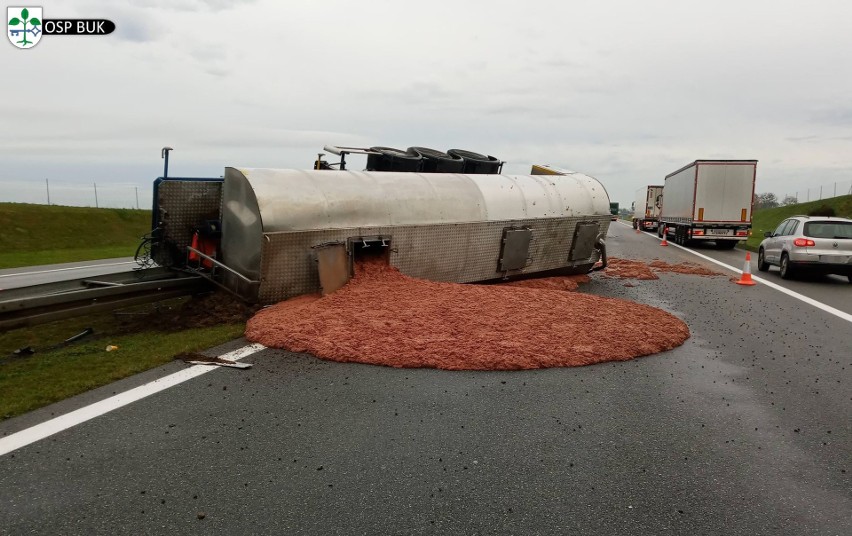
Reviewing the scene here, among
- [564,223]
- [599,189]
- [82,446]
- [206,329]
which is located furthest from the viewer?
[599,189]

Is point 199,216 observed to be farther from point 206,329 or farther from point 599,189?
point 599,189

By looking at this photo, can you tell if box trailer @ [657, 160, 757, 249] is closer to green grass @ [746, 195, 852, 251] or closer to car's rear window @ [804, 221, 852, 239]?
car's rear window @ [804, 221, 852, 239]

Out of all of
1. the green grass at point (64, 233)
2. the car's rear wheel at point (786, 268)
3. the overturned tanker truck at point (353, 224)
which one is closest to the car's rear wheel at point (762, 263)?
the car's rear wheel at point (786, 268)

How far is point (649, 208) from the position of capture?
1774 inches

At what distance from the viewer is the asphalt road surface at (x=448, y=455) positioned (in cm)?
311

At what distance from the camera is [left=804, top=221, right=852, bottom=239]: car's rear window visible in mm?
13688

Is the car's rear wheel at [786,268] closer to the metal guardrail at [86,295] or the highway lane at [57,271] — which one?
the metal guardrail at [86,295]

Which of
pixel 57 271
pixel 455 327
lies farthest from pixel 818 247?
pixel 57 271

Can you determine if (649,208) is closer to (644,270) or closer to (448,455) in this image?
(644,270)

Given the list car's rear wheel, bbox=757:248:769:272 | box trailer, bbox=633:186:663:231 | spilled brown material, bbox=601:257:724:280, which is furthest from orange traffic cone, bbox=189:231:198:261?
box trailer, bbox=633:186:663:231

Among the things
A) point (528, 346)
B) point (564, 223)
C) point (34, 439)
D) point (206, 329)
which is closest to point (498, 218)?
point (564, 223)

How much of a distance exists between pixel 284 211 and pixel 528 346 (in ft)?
12.6

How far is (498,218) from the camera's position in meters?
10.8

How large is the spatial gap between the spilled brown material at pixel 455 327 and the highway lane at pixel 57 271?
8.05 metres
